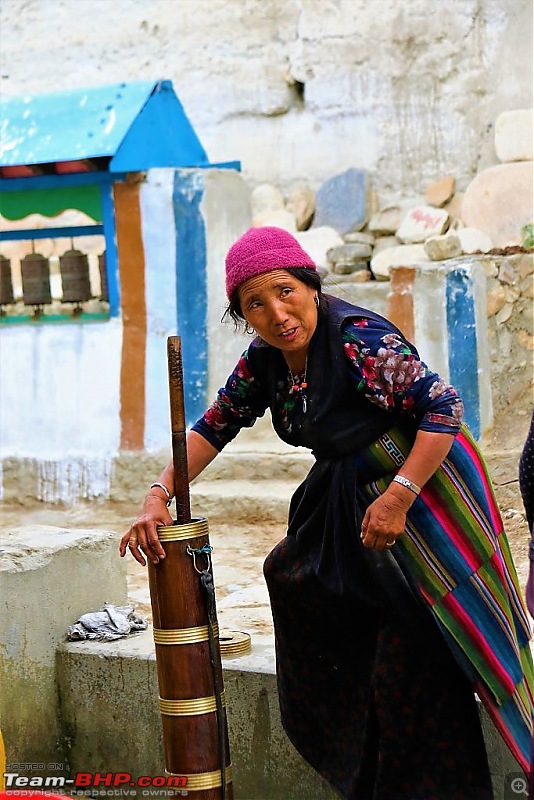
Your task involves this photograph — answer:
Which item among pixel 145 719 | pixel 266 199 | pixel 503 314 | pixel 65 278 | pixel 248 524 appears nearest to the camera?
pixel 145 719

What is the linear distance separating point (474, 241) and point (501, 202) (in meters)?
0.50

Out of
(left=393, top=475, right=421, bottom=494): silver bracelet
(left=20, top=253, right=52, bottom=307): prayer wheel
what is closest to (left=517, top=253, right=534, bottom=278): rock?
(left=20, top=253, right=52, bottom=307): prayer wheel

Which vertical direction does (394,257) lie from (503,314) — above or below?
above

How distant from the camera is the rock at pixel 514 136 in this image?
25.8 ft

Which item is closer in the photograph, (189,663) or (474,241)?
(189,663)

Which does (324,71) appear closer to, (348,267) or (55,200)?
(348,267)

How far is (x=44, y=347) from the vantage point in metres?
7.12

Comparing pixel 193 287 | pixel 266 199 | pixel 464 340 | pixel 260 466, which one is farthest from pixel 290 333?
pixel 266 199

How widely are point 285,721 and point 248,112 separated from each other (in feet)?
24.4

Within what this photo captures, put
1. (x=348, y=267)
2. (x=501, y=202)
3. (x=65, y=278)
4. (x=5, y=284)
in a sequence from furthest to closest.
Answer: (x=348, y=267) < (x=501, y=202) < (x=5, y=284) < (x=65, y=278)

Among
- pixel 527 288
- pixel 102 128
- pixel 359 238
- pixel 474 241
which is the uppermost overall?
pixel 102 128

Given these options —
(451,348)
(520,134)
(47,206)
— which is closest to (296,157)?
(520,134)

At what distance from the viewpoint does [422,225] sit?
8.06 meters

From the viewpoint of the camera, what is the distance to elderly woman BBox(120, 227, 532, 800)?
241 centimetres
